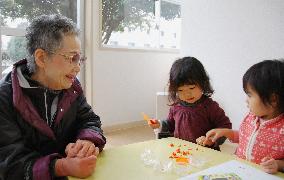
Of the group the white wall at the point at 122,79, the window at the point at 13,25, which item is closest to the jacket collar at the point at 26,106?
the window at the point at 13,25

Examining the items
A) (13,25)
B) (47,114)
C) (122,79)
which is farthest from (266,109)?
(122,79)

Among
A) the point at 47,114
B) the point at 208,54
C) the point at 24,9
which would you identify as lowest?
the point at 47,114

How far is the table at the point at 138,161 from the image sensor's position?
0.81 metres

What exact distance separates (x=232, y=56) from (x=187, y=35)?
61 cm

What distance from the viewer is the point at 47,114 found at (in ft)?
3.26

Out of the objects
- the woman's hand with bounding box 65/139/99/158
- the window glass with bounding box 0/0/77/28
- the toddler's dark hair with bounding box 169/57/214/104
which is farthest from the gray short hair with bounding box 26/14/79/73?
the window glass with bounding box 0/0/77/28

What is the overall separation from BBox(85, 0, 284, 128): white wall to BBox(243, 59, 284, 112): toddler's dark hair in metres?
1.55

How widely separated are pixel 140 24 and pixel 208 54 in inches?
53.9

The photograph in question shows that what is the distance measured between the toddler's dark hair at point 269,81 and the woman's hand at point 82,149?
25.9 inches

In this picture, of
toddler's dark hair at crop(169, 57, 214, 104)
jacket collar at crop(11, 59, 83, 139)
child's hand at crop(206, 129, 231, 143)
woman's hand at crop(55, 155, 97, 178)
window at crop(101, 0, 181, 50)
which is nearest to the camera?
woman's hand at crop(55, 155, 97, 178)

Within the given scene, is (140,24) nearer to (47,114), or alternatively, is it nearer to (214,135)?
(214,135)

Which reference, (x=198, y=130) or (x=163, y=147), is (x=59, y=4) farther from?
(x=163, y=147)

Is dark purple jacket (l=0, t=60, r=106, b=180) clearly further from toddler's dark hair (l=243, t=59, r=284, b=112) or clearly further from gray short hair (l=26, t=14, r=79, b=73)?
toddler's dark hair (l=243, t=59, r=284, b=112)

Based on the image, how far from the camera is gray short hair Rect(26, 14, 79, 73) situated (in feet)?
3.27
